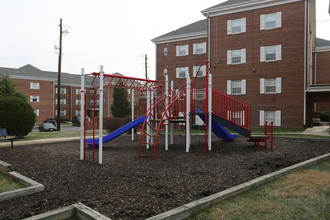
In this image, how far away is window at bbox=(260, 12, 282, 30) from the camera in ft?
76.2

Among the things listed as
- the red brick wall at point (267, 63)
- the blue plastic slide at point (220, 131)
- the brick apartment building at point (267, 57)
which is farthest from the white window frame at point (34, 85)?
the blue plastic slide at point (220, 131)

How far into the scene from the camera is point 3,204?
15.9 feet

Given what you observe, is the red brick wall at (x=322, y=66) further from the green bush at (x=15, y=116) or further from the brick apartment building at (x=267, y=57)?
the green bush at (x=15, y=116)

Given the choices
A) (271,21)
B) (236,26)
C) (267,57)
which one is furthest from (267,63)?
(236,26)

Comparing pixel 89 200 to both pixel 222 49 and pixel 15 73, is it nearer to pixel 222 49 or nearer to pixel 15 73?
pixel 222 49

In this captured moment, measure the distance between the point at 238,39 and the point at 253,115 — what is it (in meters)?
7.61

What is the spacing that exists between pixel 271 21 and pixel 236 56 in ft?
14.3

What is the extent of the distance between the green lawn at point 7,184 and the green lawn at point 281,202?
429 cm

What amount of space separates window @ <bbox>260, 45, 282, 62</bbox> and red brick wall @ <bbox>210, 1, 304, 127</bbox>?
0.29 metres

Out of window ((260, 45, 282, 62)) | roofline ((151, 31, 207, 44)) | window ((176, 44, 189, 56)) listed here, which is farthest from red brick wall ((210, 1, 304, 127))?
window ((176, 44, 189, 56))

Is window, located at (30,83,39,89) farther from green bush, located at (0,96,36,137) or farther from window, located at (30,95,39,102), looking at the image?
green bush, located at (0,96,36,137)

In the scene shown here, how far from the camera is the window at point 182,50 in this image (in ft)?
104

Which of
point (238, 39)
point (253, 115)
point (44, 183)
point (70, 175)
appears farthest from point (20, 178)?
point (238, 39)

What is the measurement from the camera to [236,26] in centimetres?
2519
